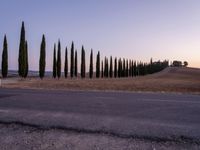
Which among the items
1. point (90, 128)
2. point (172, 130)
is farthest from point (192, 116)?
point (90, 128)

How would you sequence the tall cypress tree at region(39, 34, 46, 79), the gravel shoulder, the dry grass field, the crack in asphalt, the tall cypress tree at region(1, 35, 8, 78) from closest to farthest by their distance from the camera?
the gravel shoulder
the crack in asphalt
the dry grass field
the tall cypress tree at region(1, 35, 8, 78)
the tall cypress tree at region(39, 34, 46, 79)

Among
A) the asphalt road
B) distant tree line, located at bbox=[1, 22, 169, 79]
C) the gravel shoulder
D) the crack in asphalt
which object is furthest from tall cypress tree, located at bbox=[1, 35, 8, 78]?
the gravel shoulder

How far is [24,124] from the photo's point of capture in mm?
7855

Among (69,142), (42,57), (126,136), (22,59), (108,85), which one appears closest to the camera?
(69,142)

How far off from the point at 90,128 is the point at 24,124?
1.84 meters

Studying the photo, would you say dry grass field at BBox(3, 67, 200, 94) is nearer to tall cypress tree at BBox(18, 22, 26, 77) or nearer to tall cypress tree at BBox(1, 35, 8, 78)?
tall cypress tree at BBox(18, 22, 26, 77)

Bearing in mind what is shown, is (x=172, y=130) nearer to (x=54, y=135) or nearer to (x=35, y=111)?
(x=54, y=135)

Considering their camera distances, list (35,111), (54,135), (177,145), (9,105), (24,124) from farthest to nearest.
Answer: (9,105) → (35,111) → (24,124) → (54,135) → (177,145)


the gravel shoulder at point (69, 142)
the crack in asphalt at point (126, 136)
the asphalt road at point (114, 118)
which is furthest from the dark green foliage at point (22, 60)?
the gravel shoulder at point (69, 142)

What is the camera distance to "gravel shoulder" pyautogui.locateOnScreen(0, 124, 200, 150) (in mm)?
5797

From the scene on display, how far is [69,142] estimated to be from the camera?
6191 mm

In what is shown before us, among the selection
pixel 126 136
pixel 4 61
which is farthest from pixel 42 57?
pixel 126 136

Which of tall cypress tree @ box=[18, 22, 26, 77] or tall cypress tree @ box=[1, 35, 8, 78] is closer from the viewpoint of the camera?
tall cypress tree @ box=[18, 22, 26, 77]

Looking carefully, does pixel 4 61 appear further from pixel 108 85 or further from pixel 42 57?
pixel 108 85
